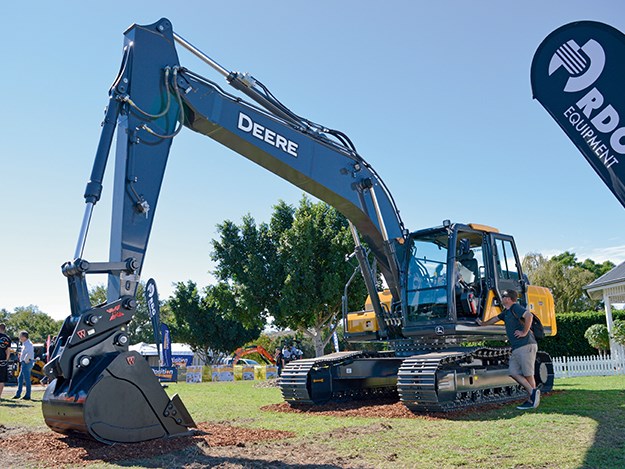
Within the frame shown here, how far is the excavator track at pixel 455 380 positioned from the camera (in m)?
8.86

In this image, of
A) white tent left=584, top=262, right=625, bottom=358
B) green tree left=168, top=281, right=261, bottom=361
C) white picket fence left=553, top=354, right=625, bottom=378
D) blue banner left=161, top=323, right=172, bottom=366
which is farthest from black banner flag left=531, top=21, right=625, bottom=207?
green tree left=168, top=281, right=261, bottom=361

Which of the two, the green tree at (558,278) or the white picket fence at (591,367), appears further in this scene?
the green tree at (558,278)

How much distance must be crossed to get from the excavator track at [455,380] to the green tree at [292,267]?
13.7 meters

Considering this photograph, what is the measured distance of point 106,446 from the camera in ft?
19.7

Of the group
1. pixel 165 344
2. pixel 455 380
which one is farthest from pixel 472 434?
pixel 165 344

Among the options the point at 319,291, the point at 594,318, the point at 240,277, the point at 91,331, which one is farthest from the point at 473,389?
the point at 594,318

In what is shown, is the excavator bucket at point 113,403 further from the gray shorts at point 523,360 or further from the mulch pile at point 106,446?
the gray shorts at point 523,360

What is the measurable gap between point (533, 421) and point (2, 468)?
5818 millimetres

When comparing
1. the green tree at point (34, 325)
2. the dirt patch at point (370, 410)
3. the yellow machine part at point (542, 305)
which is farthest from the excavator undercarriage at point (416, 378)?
the green tree at point (34, 325)

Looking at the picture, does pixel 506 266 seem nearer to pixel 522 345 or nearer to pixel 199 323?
pixel 522 345

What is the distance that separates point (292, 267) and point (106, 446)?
1874cm

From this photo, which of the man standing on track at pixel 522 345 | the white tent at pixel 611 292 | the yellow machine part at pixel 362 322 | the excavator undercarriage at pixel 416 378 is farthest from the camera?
the white tent at pixel 611 292

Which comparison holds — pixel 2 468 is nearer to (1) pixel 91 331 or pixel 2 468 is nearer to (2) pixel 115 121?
(1) pixel 91 331

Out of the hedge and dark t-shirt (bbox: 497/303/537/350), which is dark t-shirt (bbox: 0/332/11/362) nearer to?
dark t-shirt (bbox: 497/303/537/350)
